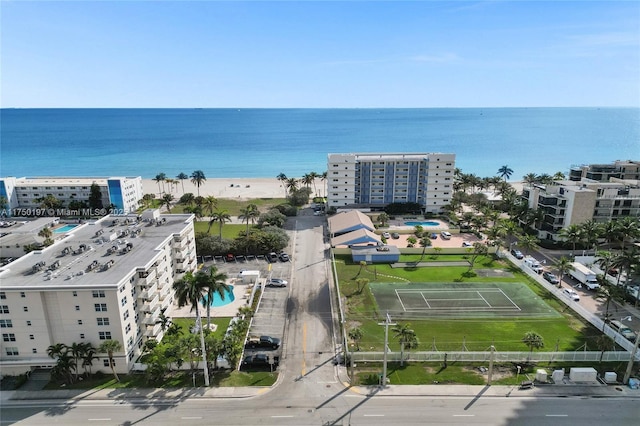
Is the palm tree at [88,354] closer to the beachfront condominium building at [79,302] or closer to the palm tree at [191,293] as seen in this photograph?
the beachfront condominium building at [79,302]

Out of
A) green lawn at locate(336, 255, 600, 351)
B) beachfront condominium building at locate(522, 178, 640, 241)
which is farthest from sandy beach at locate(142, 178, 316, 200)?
green lawn at locate(336, 255, 600, 351)

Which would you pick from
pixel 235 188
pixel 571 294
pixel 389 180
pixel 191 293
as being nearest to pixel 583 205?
pixel 571 294

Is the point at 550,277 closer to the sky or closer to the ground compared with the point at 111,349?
closer to the ground

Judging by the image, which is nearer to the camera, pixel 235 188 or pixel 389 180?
pixel 389 180

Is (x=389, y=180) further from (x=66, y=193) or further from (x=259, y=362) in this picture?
(x=66, y=193)

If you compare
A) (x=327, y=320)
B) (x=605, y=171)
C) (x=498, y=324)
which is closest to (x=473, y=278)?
(x=498, y=324)

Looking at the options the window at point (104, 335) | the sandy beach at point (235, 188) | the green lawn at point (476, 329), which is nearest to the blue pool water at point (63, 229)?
the sandy beach at point (235, 188)

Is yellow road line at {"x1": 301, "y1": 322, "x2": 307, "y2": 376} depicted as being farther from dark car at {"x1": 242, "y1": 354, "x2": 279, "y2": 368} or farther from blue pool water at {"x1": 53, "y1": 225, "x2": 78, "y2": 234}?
blue pool water at {"x1": 53, "y1": 225, "x2": 78, "y2": 234}
